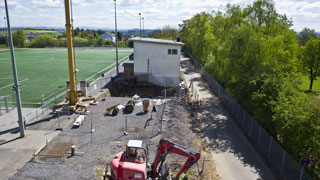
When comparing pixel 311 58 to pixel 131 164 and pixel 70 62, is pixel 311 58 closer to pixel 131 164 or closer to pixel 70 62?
pixel 70 62

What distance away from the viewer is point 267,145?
16.2 m

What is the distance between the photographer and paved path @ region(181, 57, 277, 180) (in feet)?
47.3

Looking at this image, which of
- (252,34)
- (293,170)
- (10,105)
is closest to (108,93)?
(10,105)

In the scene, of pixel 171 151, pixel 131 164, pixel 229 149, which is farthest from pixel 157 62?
pixel 131 164

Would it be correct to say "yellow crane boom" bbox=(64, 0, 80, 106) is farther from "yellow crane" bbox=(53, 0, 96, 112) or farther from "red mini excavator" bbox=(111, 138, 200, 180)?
"red mini excavator" bbox=(111, 138, 200, 180)

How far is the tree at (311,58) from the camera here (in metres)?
35.0

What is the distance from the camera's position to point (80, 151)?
1603 centimetres

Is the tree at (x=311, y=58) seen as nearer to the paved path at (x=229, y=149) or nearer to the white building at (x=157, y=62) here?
the paved path at (x=229, y=149)

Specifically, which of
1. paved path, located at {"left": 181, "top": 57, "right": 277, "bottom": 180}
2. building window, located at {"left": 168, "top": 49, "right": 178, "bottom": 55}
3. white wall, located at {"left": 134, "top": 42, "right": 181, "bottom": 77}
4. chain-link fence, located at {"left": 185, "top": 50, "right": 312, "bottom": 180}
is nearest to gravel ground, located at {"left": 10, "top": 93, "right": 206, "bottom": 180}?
paved path, located at {"left": 181, "top": 57, "right": 277, "bottom": 180}

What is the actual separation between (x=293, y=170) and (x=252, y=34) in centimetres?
1424

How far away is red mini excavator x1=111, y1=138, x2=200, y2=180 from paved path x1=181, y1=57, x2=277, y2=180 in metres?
3.49

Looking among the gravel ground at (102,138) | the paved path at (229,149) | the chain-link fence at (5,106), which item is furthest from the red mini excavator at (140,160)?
the chain-link fence at (5,106)

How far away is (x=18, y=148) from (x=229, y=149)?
554 inches

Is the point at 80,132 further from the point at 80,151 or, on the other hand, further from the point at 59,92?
the point at 59,92
